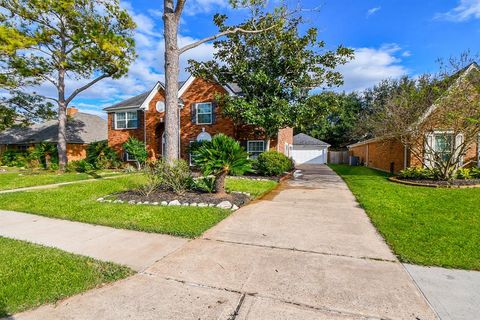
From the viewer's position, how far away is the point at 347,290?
306 centimetres

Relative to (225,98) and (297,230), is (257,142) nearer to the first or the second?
(225,98)

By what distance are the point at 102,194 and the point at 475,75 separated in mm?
15122

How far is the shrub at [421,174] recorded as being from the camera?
38.3 ft

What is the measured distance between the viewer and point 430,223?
5605 mm

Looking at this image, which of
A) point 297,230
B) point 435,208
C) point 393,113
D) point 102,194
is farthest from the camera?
point 393,113

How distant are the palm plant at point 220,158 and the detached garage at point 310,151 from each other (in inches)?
1016

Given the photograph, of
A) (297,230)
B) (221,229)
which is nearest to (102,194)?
(221,229)

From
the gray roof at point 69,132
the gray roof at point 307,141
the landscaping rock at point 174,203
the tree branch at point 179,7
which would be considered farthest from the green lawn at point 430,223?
the gray roof at point 69,132

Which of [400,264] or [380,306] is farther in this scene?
[400,264]

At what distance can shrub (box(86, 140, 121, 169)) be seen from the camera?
62.0 feet

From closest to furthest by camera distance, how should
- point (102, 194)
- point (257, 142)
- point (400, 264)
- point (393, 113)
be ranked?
point (400, 264) < point (102, 194) < point (393, 113) < point (257, 142)

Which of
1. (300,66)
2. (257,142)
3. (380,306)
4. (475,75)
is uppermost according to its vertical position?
(300,66)

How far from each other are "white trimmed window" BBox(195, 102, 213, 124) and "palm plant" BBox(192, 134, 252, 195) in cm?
953

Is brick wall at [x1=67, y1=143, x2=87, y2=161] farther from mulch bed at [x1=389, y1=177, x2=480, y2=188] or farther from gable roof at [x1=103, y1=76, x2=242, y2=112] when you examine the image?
mulch bed at [x1=389, y1=177, x2=480, y2=188]
